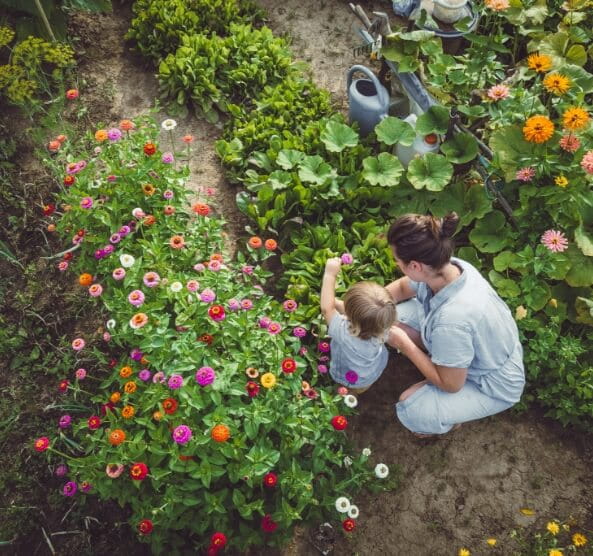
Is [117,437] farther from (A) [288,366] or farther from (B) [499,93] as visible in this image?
(B) [499,93]

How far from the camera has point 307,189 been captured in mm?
3516

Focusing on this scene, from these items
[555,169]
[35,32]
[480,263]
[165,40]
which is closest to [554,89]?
[555,169]

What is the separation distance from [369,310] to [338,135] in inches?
72.7

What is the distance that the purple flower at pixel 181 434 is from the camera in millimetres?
2084

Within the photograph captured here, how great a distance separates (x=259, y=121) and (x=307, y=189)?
908mm

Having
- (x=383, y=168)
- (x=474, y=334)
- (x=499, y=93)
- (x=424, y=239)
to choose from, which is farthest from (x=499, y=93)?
(x=474, y=334)

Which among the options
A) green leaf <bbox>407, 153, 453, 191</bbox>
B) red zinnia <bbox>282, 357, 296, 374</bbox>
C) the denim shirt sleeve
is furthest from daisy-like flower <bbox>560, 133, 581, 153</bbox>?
red zinnia <bbox>282, 357, 296, 374</bbox>

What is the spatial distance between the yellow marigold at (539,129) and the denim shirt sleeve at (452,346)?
1269 mm

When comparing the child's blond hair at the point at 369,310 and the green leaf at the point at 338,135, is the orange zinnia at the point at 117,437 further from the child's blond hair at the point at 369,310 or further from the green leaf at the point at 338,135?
the green leaf at the point at 338,135

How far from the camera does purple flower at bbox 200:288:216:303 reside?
2340mm

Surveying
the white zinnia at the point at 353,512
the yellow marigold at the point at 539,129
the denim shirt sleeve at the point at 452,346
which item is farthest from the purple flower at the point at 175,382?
the yellow marigold at the point at 539,129

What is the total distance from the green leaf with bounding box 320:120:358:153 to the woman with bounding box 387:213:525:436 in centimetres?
127

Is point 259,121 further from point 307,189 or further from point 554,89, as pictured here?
point 554,89

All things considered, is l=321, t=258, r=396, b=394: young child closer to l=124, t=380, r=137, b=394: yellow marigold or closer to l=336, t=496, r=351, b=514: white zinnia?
l=336, t=496, r=351, b=514: white zinnia
